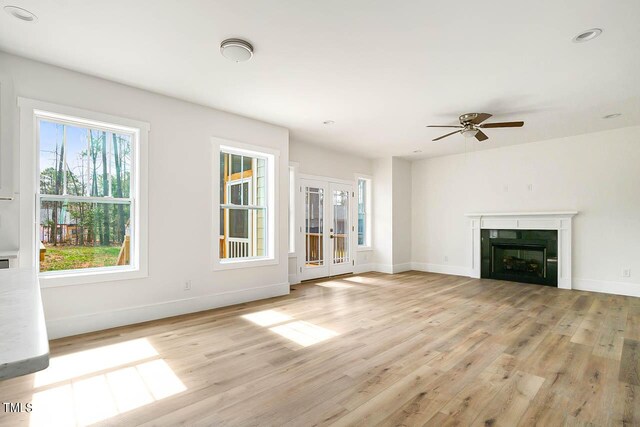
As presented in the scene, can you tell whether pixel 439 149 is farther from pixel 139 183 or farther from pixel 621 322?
pixel 139 183

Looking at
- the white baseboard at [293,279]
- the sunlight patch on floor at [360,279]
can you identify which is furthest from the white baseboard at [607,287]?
the white baseboard at [293,279]

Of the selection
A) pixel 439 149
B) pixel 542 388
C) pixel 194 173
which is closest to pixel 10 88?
pixel 194 173

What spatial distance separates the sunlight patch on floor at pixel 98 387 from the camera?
2000 mm

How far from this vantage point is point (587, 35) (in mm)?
2729

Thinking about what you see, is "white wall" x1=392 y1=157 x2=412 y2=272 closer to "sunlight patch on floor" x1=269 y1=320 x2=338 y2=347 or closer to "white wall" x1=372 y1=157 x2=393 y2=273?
"white wall" x1=372 y1=157 x2=393 y2=273

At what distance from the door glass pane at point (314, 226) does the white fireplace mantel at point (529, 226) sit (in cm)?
315

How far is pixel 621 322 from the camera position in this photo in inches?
152

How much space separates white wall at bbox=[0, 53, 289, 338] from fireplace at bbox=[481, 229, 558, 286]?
4.62 metres

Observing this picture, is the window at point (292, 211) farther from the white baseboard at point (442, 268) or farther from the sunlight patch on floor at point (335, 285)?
the white baseboard at point (442, 268)

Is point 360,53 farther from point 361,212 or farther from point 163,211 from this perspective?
point 361,212

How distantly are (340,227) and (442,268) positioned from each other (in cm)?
259

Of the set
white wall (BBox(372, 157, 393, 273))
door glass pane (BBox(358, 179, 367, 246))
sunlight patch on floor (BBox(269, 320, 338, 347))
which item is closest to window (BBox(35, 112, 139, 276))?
sunlight patch on floor (BBox(269, 320, 338, 347))

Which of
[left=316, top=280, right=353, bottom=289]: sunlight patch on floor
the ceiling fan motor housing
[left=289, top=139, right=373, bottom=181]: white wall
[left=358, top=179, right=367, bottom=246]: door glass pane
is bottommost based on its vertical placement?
[left=316, top=280, right=353, bottom=289]: sunlight patch on floor

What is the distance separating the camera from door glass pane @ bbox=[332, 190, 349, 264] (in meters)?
7.02
